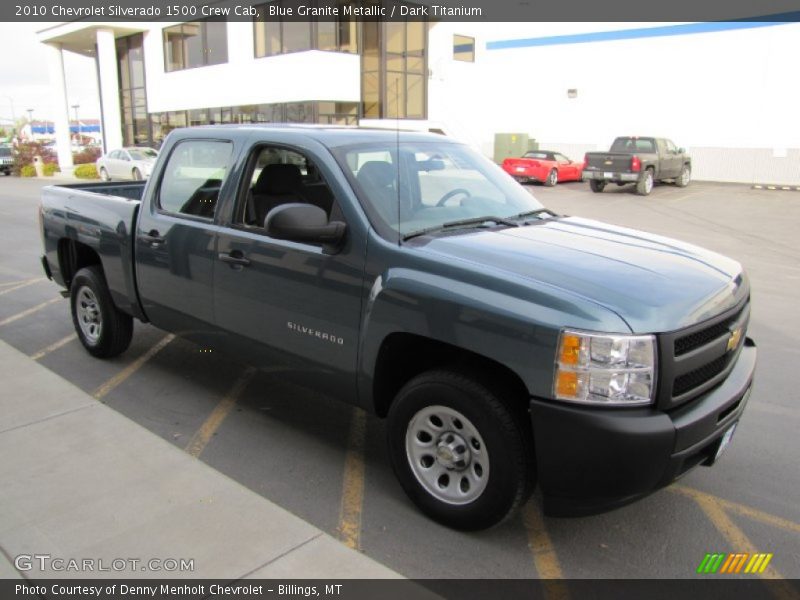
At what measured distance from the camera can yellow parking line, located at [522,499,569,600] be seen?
294cm

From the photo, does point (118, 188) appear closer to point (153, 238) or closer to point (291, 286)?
point (153, 238)

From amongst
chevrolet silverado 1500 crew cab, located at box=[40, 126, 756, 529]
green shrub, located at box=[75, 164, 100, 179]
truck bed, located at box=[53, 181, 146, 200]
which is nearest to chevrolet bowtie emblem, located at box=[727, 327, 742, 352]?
chevrolet silverado 1500 crew cab, located at box=[40, 126, 756, 529]

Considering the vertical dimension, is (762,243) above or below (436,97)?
below

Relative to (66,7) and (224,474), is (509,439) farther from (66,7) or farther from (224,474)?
(66,7)

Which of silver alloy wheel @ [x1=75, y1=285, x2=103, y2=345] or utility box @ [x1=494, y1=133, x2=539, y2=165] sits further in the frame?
utility box @ [x1=494, y1=133, x2=539, y2=165]

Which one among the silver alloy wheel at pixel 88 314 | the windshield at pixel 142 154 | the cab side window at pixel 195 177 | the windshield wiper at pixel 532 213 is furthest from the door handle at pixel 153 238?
A: the windshield at pixel 142 154

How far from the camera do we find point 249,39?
1185 inches

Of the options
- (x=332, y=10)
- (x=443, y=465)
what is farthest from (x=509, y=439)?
(x=332, y=10)

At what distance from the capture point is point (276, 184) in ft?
14.3

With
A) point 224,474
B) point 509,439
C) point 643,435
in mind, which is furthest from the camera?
point 224,474

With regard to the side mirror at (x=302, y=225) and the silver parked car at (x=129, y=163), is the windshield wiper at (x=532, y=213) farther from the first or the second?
the silver parked car at (x=129, y=163)

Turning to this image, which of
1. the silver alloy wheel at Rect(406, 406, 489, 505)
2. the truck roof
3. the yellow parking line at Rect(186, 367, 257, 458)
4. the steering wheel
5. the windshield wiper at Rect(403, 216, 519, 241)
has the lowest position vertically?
the yellow parking line at Rect(186, 367, 257, 458)

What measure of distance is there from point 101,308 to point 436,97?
2929 cm

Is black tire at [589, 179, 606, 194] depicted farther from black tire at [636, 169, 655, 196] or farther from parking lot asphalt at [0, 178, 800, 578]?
parking lot asphalt at [0, 178, 800, 578]
